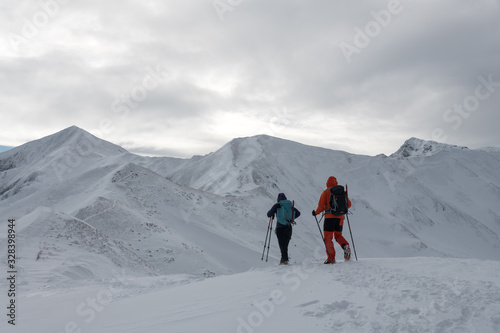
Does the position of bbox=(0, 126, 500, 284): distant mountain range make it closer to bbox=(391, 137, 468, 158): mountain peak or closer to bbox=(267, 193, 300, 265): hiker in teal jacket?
bbox=(391, 137, 468, 158): mountain peak

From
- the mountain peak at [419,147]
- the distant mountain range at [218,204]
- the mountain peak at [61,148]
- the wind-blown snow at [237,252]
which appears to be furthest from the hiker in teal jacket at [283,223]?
the mountain peak at [419,147]

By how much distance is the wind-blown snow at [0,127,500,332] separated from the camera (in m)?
5.57

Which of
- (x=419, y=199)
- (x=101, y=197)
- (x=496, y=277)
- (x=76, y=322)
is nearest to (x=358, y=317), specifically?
A: (x=496, y=277)

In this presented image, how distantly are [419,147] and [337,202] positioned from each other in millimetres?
112730

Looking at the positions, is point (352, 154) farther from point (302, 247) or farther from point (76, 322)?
point (76, 322)

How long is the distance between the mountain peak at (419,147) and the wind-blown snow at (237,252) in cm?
2882

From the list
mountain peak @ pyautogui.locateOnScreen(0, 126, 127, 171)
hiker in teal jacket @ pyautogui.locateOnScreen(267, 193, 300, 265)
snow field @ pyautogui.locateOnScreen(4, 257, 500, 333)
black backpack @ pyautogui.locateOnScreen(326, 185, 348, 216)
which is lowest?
snow field @ pyautogui.locateOnScreen(4, 257, 500, 333)

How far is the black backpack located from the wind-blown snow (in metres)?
1.45

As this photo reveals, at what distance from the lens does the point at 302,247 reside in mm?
30828

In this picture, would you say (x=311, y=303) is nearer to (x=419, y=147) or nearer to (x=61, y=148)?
(x=61, y=148)

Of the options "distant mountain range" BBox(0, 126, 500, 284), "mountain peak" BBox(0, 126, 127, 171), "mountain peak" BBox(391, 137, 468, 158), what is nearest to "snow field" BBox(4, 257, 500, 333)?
"distant mountain range" BBox(0, 126, 500, 284)

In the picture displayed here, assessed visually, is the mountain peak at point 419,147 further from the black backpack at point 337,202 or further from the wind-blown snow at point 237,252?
the black backpack at point 337,202

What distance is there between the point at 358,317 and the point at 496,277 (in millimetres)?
3378

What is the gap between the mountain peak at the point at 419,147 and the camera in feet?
324
